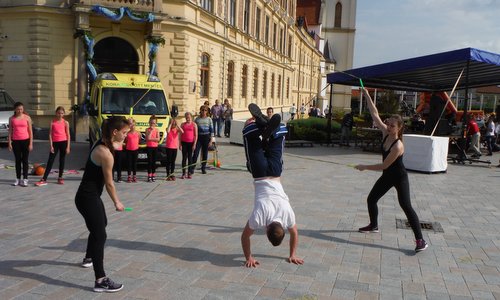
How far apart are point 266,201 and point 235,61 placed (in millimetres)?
24777

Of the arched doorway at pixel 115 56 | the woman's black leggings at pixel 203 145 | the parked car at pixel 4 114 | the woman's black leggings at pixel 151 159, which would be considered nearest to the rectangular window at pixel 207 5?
the arched doorway at pixel 115 56

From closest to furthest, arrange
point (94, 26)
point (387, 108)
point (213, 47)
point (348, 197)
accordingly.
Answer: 1. point (348, 197)
2. point (94, 26)
3. point (213, 47)
4. point (387, 108)

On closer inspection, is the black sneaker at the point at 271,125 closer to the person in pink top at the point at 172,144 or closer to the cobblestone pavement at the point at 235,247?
the cobblestone pavement at the point at 235,247

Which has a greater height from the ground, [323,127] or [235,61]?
[235,61]

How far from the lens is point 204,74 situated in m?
24.5

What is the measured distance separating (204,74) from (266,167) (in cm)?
2006

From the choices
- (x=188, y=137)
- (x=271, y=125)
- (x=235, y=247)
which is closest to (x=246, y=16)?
(x=188, y=137)

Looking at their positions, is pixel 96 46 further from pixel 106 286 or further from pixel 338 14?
pixel 338 14

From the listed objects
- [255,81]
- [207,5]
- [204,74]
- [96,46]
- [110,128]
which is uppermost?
[207,5]

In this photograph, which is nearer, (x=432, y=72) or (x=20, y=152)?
(x=20, y=152)

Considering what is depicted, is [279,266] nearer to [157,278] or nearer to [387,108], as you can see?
[157,278]

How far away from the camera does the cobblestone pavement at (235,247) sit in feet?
15.6

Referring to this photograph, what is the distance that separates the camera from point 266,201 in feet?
16.5

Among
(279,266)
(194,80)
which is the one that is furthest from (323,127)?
(279,266)
